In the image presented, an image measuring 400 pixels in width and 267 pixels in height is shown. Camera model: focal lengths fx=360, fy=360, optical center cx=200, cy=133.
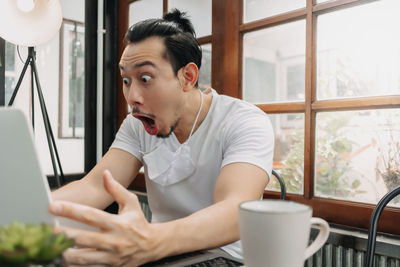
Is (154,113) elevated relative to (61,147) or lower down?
elevated

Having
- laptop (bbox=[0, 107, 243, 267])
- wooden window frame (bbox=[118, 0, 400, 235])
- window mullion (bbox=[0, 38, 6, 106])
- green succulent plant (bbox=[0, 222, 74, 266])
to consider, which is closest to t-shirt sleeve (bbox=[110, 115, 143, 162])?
wooden window frame (bbox=[118, 0, 400, 235])

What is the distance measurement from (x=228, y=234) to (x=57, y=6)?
1613mm

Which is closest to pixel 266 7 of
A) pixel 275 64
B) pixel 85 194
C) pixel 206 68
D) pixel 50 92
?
pixel 275 64

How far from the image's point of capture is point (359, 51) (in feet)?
4.28

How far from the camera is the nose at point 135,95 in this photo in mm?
1013

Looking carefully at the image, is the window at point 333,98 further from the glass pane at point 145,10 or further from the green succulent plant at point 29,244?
the green succulent plant at point 29,244

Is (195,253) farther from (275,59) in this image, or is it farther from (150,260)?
(275,59)

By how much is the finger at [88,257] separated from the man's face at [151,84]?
57 cm

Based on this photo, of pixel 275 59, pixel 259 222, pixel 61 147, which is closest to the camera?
pixel 259 222

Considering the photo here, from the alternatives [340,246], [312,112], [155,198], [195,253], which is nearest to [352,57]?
[312,112]

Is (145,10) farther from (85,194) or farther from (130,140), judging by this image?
(85,194)

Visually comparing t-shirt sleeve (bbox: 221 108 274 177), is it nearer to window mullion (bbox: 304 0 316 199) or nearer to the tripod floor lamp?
window mullion (bbox: 304 0 316 199)

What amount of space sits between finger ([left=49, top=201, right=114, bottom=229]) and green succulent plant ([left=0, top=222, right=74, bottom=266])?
0.16 meters

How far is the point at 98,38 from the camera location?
238 centimetres
